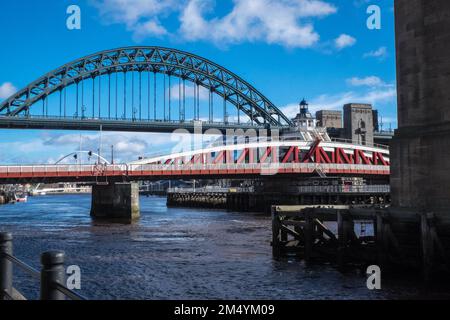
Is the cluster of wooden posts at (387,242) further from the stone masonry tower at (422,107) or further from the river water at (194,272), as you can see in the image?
the stone masonry tower at (422,107)

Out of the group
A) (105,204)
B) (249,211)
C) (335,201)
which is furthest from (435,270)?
(249,211)

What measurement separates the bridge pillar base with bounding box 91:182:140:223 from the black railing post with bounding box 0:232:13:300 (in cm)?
6849

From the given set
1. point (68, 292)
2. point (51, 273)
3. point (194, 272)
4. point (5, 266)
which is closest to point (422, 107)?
point (194, 272)

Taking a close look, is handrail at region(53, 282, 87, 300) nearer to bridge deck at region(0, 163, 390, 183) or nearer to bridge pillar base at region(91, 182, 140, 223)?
bridge deck at region(0, 163, 390, 183)

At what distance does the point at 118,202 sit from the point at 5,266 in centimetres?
7069

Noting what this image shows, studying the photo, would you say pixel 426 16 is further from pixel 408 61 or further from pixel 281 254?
pixel 281 254

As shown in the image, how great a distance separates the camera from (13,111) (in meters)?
136

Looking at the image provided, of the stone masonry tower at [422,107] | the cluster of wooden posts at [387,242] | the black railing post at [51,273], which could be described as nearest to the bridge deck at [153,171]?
the cluster of wooden posts at [387,242]

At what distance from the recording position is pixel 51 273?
6.83m

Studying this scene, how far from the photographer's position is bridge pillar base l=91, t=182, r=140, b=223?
7738cm

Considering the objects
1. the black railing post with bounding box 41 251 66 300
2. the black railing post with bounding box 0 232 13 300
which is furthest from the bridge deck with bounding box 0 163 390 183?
the black railing post with bounding box 41 251 66 300

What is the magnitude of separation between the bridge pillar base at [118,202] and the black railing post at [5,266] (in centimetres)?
6849

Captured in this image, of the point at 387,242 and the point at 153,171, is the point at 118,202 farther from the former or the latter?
the point at 387,242
